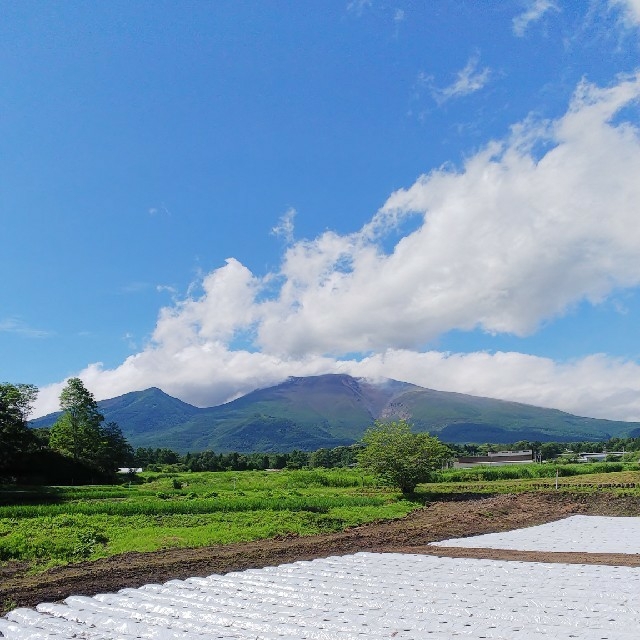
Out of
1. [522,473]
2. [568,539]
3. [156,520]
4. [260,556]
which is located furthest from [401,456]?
[522,473]

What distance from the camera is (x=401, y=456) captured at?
32.0 meters

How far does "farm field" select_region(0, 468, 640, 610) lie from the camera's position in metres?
12.5

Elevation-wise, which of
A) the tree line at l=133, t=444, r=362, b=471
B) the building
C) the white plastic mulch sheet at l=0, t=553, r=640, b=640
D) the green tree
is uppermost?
the white plastic mulch sheet at l=0, t=553, r=640, b=640

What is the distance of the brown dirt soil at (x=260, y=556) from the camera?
1089 centimetres

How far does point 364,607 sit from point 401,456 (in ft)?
80.2

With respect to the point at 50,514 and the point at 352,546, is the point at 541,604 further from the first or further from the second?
the point at 50,514

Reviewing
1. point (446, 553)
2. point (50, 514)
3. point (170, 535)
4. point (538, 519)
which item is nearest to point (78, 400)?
point (50, 514)

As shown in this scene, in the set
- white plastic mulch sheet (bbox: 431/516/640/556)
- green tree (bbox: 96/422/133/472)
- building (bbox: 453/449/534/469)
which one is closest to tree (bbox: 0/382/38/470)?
green tree (bbox: 96/422/133/472)

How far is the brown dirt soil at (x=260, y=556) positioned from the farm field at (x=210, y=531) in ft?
0.10

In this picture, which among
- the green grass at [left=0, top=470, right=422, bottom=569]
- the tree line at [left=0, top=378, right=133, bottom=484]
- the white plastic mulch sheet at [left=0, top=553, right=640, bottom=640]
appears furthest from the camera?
the tree line at [left=0, top=378, right=133, bottom=484]

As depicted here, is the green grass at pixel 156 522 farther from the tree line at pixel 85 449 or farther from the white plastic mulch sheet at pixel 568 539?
the white plastic mulch sheet at pixel 568 539

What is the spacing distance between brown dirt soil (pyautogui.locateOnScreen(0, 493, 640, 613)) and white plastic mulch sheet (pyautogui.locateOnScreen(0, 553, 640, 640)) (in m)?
1.40

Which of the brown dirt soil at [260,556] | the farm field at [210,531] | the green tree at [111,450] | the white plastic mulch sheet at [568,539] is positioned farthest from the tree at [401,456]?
the green tree at [111,450]

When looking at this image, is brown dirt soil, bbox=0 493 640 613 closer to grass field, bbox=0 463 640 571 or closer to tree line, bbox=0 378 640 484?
grass field, bbox=0 463 640 571
